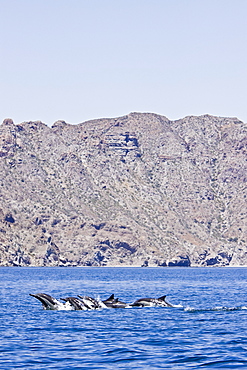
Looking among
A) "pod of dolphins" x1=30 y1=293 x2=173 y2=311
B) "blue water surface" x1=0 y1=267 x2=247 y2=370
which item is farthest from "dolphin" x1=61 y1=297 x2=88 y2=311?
"blue water surface" x1=0 y1=267 x2=247 y2=370

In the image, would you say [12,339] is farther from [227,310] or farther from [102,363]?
[227,310]

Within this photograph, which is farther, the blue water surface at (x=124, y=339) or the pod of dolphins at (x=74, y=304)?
the pod of dolphins at (x=74, y=304)

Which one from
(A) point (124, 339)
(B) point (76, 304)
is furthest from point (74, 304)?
(A) point (124, 339)

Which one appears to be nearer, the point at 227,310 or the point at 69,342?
the point at 69,342

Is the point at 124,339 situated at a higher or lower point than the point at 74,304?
higher

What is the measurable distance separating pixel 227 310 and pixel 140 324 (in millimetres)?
13981

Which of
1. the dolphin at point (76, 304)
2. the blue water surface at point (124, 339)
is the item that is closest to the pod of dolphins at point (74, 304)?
the dolphin at point (76, 304)

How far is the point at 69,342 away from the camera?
129 feet

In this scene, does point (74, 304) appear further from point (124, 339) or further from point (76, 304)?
point (124, 339)

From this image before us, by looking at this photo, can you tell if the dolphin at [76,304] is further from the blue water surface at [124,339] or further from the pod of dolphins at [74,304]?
the blue water surface at [124,339]

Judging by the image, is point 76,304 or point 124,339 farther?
point 76,304

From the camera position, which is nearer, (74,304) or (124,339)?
(124,339)

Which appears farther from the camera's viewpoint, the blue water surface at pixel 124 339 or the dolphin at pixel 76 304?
the dolphin at pixel 76 304

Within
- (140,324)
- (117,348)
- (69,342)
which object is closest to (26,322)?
(140,324)
